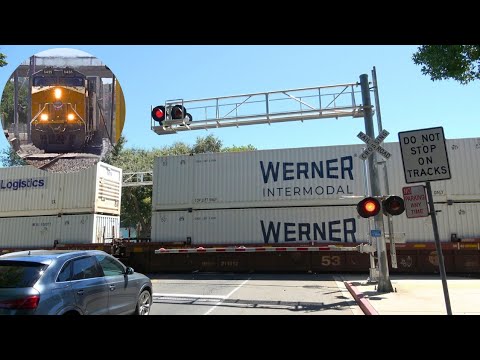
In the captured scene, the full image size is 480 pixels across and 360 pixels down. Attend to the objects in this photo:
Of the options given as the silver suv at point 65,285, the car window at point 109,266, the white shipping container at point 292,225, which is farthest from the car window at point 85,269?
the white shipping container at point 292,225

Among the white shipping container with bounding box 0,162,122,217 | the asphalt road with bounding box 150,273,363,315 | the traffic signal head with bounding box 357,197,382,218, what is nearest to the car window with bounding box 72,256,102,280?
the asphalt road with bounding box 150,273,363,315

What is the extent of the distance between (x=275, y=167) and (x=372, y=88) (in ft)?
18.4

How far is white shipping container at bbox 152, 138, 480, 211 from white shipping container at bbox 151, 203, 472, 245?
1.05ft

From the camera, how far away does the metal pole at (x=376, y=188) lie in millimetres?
10234

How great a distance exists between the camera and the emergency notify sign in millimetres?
6344

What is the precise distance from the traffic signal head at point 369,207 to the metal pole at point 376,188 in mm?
928

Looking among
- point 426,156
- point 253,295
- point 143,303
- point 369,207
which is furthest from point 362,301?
point 143,303

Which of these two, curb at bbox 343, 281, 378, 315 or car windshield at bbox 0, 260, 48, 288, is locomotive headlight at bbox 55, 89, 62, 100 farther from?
curb at bbox 343, 281, 378, 315

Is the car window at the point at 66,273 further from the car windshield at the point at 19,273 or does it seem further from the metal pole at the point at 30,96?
the metal pole at the point at 30,96

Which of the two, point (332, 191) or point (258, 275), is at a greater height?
point (332, 191)

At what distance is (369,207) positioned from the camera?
9625 mm
